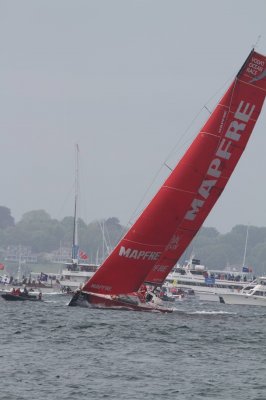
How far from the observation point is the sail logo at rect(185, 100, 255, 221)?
62656 mm

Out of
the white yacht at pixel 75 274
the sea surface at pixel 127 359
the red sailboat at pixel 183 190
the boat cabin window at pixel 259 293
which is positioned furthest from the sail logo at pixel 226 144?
the white yacht at pixel 75 274

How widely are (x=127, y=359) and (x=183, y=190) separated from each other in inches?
871

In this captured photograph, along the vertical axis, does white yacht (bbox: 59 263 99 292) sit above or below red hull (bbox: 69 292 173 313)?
above

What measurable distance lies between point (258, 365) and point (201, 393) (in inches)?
290

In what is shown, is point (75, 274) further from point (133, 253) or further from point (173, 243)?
point (133, 253)

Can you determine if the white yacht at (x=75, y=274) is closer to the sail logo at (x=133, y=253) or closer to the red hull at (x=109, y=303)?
the red hull at (x=109, y=303)

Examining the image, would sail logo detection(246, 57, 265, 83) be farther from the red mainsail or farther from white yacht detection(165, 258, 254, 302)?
white yacht detection(165, 258, 254, 302)

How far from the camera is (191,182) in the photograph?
61531 millimetres

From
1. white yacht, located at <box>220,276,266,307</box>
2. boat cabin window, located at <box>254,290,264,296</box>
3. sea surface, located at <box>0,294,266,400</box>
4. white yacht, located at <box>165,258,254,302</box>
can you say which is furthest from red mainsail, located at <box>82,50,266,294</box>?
white yacht, located at <box>165,258,254,302</box>

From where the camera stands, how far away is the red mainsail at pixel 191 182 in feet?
202

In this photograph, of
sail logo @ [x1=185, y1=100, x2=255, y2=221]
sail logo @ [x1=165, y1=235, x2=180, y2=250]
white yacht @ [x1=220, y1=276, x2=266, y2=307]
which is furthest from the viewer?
white yacht @ [x1=220, y1=276, x2=266, y2=307]

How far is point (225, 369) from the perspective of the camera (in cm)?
3881

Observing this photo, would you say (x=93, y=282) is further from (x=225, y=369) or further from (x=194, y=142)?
(x=225, y=369)

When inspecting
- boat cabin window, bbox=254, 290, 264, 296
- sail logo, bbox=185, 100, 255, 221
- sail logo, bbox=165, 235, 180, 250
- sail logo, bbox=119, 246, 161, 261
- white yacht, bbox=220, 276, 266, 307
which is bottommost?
sail logo, bbox=119, 246, 161, 261
